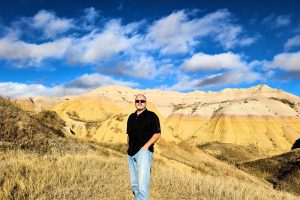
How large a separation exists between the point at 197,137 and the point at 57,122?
323 ft

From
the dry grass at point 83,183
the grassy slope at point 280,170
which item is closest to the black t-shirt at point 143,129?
the dry grass at point 83,183

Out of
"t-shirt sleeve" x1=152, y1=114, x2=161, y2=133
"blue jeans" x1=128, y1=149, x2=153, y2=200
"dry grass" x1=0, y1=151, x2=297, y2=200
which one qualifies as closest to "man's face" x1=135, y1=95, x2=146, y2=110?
"t-shirt sleeve" x1=152, y1=114, x2=161, y2=133

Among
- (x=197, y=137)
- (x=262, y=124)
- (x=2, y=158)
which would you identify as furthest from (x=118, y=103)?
(x=2, y=158)

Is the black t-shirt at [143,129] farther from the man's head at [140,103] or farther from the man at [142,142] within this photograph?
the man's head at [140,103]

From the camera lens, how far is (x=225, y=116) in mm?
130500

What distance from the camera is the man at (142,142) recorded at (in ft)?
25.5

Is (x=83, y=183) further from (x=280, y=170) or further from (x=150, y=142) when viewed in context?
(x=280, y=170)

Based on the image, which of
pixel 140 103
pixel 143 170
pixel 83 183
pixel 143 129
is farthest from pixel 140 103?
pixel 83 183

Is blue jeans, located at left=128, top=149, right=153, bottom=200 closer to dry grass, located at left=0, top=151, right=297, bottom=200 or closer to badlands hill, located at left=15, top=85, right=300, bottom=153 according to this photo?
dry grass, located at left=0, top=151, right=297, bottom=200

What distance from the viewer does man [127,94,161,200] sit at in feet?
25.5

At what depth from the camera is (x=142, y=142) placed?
7891 millimetres

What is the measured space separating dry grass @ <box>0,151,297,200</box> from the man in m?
1.47

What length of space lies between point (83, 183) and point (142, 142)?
263 centimetres

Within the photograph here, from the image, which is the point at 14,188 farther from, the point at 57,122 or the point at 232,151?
the point at 232,151
